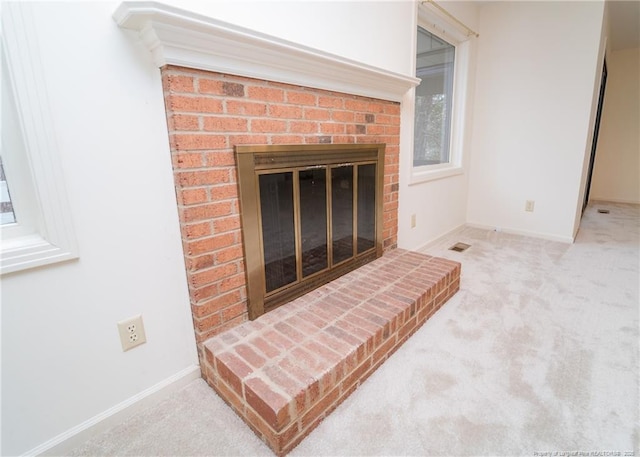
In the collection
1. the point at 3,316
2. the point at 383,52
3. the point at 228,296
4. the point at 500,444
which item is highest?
the point at 383,52

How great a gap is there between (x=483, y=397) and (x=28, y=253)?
1.62 meters

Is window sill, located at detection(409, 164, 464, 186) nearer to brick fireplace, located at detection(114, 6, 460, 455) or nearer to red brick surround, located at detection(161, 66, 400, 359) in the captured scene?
brick fireplace, located at detection(114, 6, 460, 455)

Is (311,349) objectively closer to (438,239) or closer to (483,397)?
(483,397)

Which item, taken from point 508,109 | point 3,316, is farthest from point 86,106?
point 508,109

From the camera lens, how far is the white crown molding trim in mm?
965

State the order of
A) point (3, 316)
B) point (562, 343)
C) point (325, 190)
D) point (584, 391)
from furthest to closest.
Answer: point (325, 190), point (562, 343), point (584, 391), point (3, 316)

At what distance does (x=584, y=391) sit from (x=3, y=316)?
79.2 inches

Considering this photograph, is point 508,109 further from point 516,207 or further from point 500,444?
point 500,444

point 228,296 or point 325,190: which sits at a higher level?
point 325,190

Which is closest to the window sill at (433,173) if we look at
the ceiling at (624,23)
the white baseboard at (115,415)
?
the ceiling at (624,23)

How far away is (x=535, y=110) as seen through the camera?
9.97 feet

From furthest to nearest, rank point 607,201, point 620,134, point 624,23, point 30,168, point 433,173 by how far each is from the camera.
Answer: point 607,201 < point 620,134 < point 624,23 < point 433,173 < point 30,168

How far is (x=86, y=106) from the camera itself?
974 mm

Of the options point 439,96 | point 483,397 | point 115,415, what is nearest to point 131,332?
point 115,415
